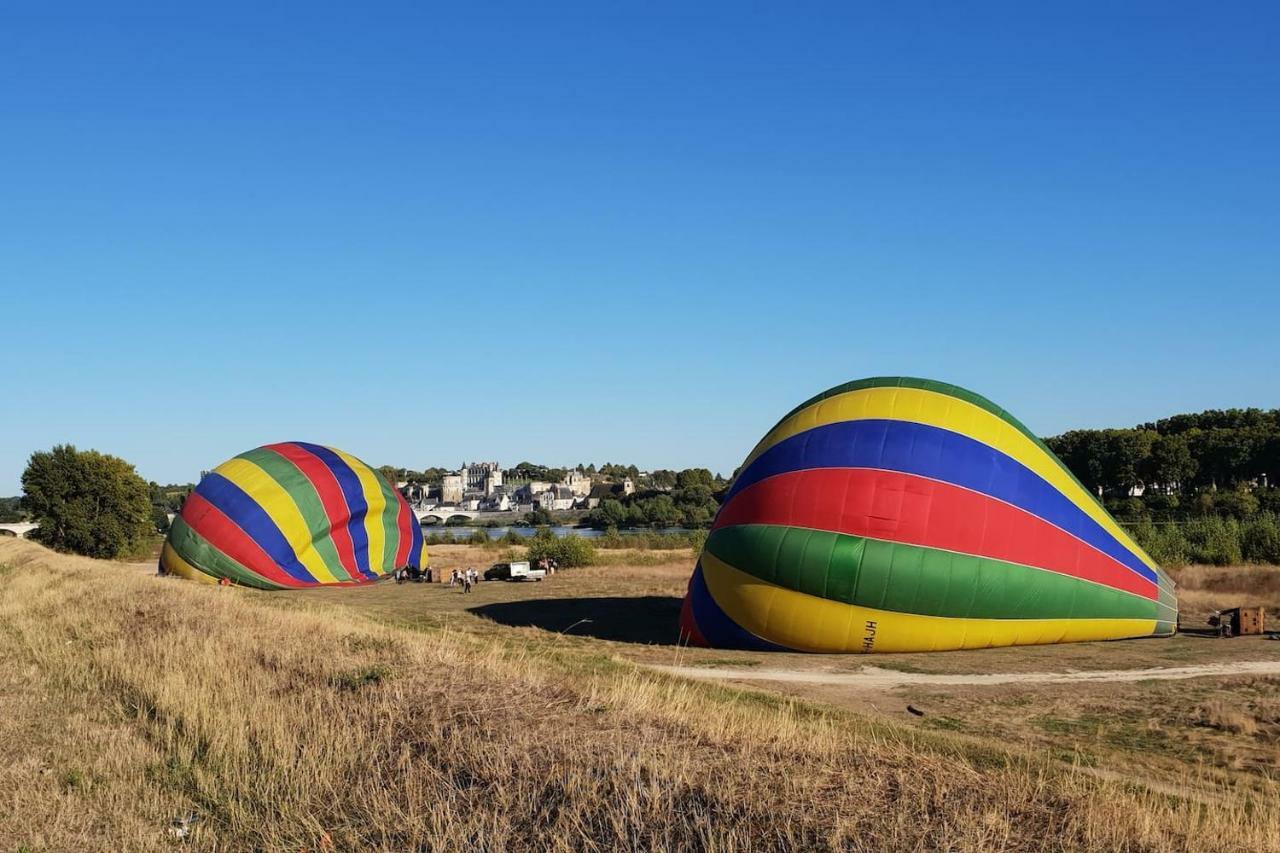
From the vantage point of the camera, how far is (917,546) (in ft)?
64.0

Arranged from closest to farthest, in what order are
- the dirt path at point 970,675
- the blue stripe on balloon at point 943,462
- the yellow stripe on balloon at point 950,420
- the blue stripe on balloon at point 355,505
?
the dirt path at point 970,675
the blue stripe on balloon at point 943,462
the yellow stripe on balloon at point 950,420
the blue stripe on balloon at point 355,505

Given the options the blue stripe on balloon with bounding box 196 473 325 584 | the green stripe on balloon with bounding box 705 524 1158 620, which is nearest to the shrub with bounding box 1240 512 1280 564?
the green stripe on balloon with bounding box 705 524 1158 620

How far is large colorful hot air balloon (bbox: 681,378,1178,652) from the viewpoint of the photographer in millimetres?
19625

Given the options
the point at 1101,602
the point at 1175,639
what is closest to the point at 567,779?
the point at 1101,602

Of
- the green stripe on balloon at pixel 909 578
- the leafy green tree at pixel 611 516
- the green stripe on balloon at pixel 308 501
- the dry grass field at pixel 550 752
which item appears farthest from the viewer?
the leafy green tree at pixel 611 516

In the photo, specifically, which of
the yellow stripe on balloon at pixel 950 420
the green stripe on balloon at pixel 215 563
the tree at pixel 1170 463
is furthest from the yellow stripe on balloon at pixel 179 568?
the tree at pixel 1170 463

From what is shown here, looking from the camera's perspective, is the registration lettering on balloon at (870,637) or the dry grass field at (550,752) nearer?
the dry grass field at (550,752)

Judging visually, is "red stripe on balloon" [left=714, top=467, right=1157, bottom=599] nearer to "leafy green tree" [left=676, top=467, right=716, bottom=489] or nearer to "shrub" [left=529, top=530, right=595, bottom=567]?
"shrub" [left=529, top=530, right=595, bottom=567]

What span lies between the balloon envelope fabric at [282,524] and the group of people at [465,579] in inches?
117

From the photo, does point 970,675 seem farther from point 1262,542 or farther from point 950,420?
point 1262,542

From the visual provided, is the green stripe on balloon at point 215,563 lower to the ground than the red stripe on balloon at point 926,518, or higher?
lower

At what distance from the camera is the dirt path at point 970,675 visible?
17188 mm

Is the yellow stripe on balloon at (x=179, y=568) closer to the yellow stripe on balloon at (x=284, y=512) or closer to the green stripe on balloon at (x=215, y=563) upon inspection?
the green stripe on balloon at (x=215, y=563)

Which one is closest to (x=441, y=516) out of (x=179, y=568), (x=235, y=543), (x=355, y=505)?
(x=355, y=505)
